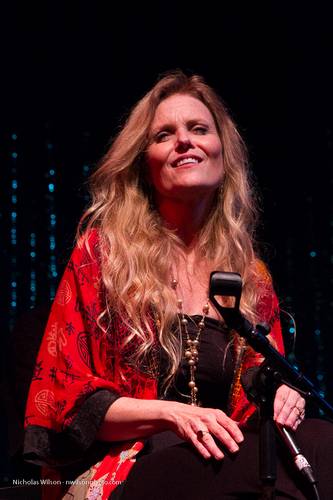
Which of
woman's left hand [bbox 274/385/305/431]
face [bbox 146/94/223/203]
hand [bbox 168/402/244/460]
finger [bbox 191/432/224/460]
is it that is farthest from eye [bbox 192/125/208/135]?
finger [bbox 191/432/224/460]

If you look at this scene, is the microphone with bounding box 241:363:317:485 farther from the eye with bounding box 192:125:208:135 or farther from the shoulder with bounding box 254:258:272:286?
the eye with bounding box 192:125:208:135

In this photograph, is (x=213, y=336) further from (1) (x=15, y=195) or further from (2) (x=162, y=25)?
(2) (x=162, y=25)

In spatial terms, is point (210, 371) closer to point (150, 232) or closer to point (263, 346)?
point (150, 232)

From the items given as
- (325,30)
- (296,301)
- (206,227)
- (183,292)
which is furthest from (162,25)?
(183,292)

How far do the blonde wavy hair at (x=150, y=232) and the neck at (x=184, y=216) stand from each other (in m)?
0.02

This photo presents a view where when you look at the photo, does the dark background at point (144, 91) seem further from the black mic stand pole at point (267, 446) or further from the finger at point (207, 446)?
the black mic stand pole at point (267, 446)

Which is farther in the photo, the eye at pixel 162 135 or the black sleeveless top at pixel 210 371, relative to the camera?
the eye at pixel 162 135

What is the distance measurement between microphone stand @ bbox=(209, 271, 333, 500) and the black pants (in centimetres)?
15

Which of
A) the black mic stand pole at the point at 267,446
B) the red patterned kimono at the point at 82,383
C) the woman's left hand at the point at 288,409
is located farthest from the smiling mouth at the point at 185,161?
the black mic stand pole at the point at 267,446

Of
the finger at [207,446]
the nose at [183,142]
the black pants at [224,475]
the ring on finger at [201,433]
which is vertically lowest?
the black pants at [224,475]

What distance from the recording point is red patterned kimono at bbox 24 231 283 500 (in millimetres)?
1881

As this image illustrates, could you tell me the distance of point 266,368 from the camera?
1.51m

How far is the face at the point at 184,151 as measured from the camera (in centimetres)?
230

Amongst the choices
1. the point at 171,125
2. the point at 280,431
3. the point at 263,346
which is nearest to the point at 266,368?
the point at 263,346
